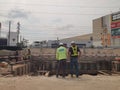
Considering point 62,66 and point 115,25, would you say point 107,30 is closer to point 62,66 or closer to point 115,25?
point 115,25

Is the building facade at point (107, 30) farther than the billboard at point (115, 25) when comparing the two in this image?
Yes

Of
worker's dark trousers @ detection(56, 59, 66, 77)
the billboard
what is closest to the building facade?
the billboard

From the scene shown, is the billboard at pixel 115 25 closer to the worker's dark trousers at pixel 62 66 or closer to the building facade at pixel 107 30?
the building facade at pixel 107 30

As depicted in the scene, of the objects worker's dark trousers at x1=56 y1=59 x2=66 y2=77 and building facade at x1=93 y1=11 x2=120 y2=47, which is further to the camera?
building facade at x1=93 y1=11 x2=120 y2=47

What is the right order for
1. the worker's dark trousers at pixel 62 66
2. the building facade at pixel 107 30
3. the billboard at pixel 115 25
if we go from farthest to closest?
the building facade at pixel 107 30 < the billboard at pixel 115 25 < the worker's dark trousers at pixel 62 66

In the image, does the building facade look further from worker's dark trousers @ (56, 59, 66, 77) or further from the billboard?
worker's dark trousers @ (56, 59, 66, 77)

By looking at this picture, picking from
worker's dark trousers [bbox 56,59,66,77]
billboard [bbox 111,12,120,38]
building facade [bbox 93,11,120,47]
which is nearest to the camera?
worker's dark trousers [bbox 56,59,66,77]

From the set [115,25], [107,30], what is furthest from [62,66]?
[107,30]

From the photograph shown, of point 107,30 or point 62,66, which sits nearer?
point 62,66

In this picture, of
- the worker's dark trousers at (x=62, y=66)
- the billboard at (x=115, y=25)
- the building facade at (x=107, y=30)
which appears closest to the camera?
the worker's dark trousers at (x=62, y=66)

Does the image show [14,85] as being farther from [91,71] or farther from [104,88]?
[91,71]

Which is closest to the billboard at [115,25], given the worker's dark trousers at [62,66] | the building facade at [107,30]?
the building facade at [107,30]

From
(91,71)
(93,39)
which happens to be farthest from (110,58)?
(93,39)

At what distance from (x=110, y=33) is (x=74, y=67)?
45.4 meters
